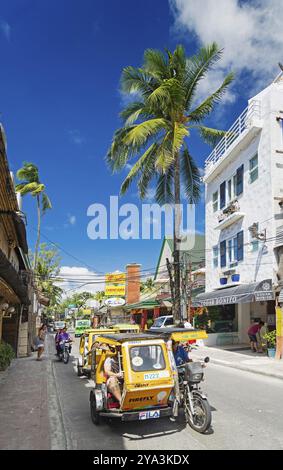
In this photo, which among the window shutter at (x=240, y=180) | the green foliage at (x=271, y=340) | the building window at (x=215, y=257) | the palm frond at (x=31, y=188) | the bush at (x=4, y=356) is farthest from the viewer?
the palm frond at (x=31, y=188)

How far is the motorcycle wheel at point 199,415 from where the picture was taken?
22.9 ft

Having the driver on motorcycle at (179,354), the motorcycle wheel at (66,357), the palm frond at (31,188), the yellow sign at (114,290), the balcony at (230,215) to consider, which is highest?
the palm frond at (31,188)

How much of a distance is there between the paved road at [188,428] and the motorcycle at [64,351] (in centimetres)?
821

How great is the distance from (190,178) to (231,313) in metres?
11.2

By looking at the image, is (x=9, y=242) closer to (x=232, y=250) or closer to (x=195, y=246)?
(x=232, y=250)

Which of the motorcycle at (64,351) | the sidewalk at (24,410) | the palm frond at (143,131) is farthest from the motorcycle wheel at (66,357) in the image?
the palm frond at (143,131)

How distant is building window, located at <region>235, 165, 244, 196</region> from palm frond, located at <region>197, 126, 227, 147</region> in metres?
2.13

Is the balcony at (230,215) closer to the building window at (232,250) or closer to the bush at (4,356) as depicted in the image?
the building window at (232,250)

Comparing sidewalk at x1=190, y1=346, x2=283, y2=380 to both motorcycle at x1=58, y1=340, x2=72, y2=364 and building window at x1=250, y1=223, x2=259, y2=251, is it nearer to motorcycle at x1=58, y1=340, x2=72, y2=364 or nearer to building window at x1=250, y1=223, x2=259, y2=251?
building window at x1=250, y1=223, x2=259, y2=251

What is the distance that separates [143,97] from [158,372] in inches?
692

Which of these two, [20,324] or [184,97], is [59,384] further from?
[184,97]

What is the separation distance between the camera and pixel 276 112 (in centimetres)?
2005

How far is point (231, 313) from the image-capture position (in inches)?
1111

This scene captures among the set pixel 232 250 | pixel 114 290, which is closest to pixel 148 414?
pixel 232 250
